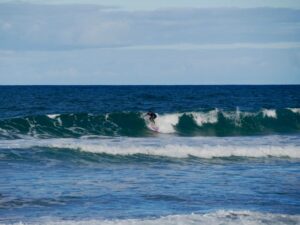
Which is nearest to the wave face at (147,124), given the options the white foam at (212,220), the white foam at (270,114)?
the white foam at (270,114)

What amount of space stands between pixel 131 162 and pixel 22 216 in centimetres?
807

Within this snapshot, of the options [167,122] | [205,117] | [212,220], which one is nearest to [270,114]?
[205,117]

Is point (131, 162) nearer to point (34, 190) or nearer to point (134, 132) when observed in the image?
point (34, 190)

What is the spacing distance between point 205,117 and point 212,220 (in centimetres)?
2378

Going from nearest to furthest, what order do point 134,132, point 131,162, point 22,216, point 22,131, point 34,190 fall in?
point 22,216, point 34,190, point 131,162, point 22,131, point 134,132

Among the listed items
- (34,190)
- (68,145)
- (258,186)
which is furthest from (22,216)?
(68,145)

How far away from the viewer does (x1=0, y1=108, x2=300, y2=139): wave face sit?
28.4 meters

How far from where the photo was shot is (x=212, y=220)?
11148mm

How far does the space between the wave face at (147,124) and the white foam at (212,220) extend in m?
15.6

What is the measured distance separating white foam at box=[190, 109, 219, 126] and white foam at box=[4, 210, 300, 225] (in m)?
22.2

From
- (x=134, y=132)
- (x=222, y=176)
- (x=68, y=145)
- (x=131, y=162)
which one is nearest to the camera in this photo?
(x=222, y=176)

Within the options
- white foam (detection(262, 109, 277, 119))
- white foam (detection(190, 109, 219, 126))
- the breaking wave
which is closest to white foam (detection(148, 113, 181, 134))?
white foam (detection(190, 109, 219, 126))

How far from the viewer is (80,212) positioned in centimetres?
1183

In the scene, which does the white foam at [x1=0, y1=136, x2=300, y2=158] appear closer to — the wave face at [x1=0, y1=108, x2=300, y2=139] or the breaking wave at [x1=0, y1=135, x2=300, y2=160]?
the breaking wave at [x1=0, y1=135, x2=300, y2=160]
